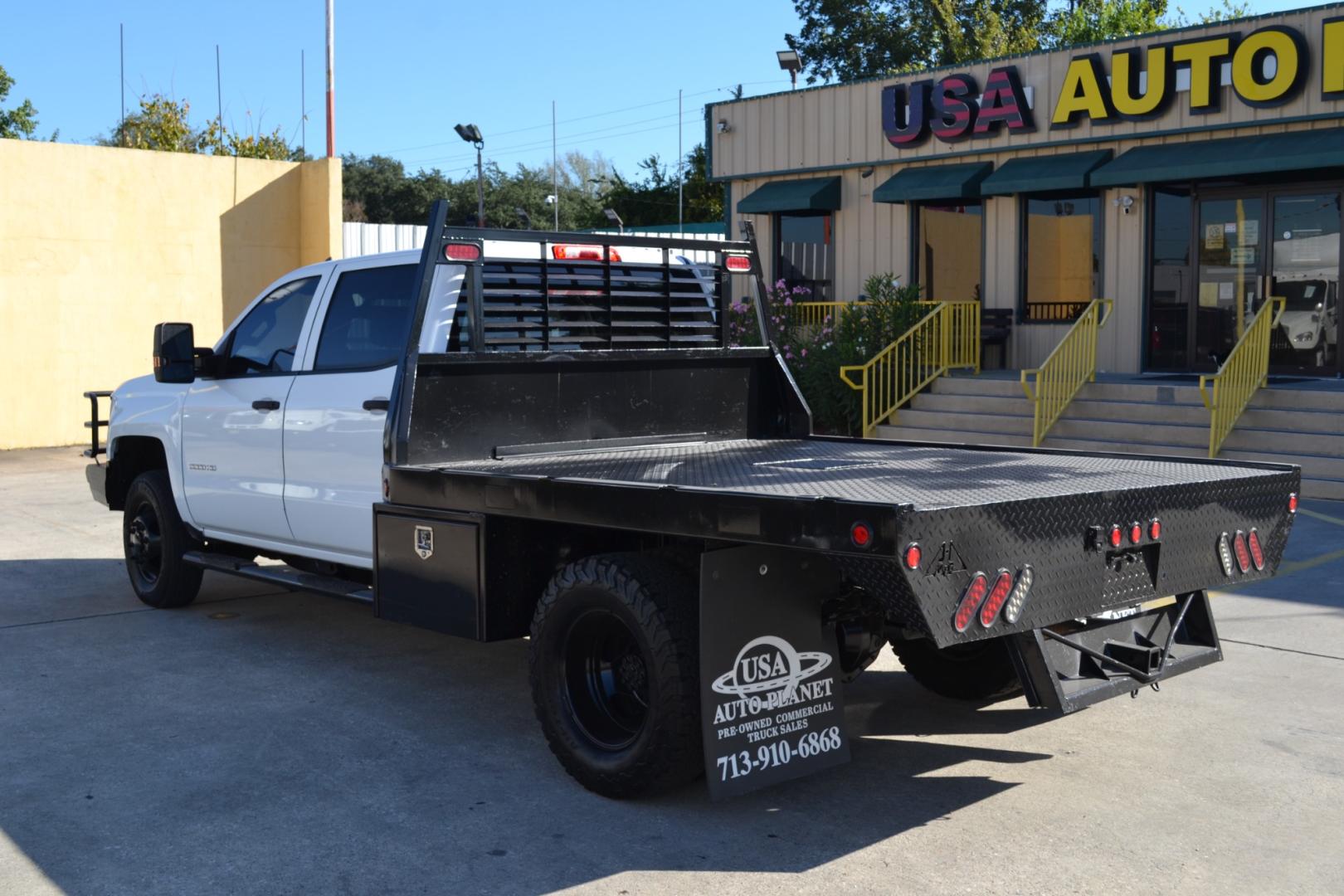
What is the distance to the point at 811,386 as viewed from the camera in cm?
1745

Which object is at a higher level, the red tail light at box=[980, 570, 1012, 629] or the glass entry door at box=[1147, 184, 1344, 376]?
the glass entry door at box=[1147, 184, 1344, 376]

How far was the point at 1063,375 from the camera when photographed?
1557 cm

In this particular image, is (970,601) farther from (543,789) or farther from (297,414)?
(297,414)

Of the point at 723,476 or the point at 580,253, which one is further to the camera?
the point at 580,253

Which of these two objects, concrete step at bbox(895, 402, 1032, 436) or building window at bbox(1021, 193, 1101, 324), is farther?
building window at bbox(1021, 193, 1101, 324)

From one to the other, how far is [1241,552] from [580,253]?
3276 millimetres

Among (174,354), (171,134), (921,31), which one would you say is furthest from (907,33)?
(174,354)

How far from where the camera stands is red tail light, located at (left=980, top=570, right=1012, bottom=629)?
4281 mm

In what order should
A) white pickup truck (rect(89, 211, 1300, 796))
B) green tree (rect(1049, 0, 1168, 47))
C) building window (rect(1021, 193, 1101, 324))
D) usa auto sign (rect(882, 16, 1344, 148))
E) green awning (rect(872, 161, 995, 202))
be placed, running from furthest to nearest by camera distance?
green tree (rect(1049, 0, 1168, 47)), green awning (rect(872, 161, 995, 202)), building window (rect(1021, 193, 1101, 324)), usa auto sign (rect(882, 16, 1344, 148)), white pickup truck (rect(89, 211, 1300, 796))

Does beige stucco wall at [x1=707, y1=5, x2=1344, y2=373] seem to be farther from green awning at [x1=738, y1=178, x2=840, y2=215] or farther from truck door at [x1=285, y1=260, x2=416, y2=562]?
truck door at [x1=285, y1=260, x2=416, y2=562]

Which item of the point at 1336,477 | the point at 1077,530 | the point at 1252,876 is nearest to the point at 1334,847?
the point at 1252,876

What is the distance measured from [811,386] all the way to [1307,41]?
6.80m

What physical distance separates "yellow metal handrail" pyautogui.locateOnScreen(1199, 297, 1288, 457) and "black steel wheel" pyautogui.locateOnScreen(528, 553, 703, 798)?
9.88 m

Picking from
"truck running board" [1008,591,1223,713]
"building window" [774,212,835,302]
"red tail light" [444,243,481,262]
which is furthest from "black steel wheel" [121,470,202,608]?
"building window" [774,212,835,302]
